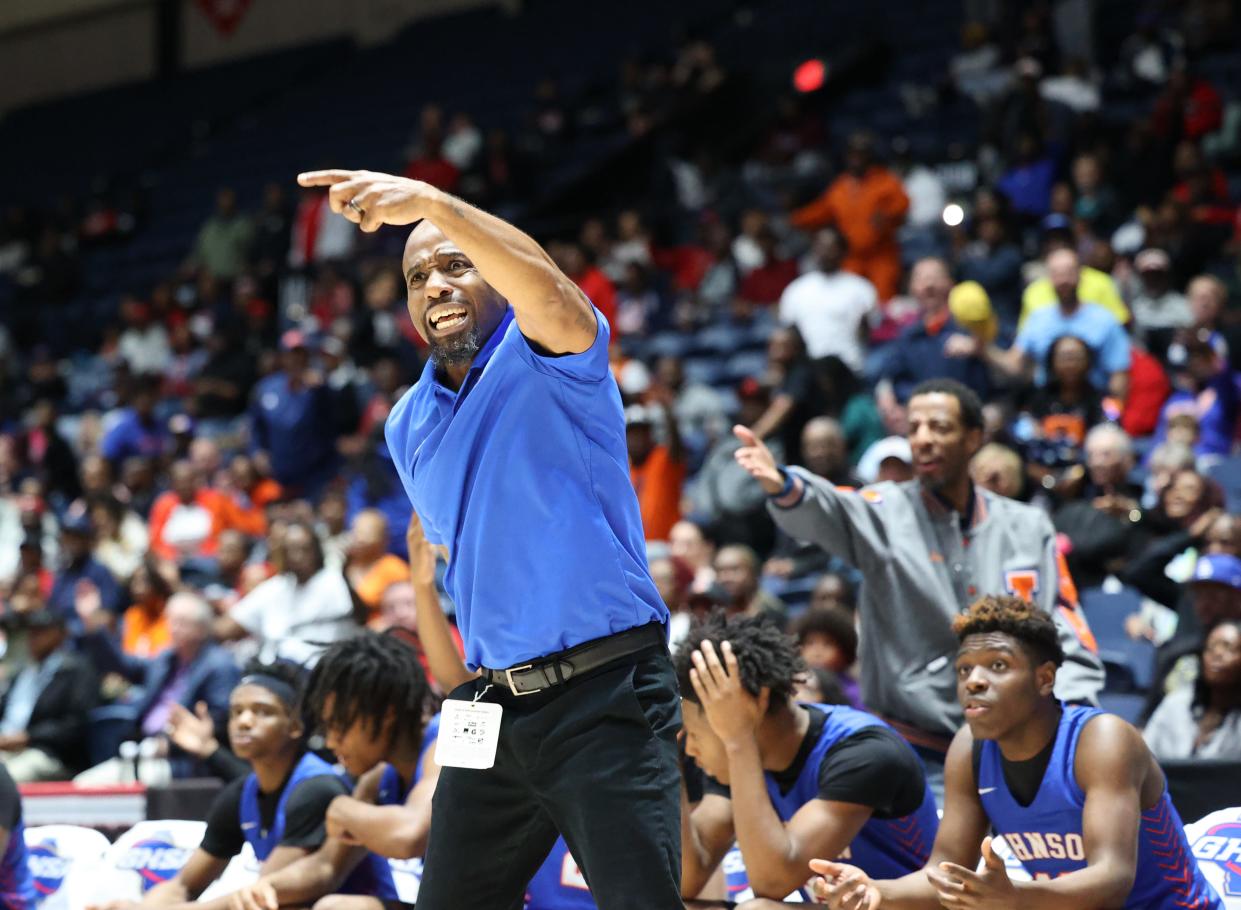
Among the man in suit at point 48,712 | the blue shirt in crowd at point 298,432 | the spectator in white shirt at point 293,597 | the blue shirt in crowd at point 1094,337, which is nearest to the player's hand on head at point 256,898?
the spectator in white shirt at point 293,597

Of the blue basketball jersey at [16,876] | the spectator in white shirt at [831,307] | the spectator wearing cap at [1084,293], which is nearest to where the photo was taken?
the blue basketball jersey at [16,876]

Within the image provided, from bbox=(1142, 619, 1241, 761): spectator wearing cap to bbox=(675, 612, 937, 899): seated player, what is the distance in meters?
1.60

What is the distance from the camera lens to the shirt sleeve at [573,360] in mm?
2883

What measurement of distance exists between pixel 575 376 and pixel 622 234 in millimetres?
10378

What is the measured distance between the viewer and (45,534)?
12625 millimetres

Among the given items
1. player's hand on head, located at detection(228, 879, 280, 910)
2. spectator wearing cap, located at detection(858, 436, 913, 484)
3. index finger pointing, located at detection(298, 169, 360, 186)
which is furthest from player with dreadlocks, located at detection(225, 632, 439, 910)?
spectator wearing cap, located at detection(858, 436, 913, 484)

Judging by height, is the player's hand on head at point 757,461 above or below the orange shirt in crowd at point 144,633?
above

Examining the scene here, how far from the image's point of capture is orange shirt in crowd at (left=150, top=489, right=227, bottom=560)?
1153cm

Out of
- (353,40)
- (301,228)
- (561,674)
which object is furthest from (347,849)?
(353,40)

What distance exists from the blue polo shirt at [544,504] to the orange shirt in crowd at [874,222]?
335 inches

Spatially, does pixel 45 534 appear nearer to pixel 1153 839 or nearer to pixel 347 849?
pixel 347 849

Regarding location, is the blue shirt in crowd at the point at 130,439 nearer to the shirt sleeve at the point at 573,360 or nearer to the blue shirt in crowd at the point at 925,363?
the blue shirt in crowd at the point at 925,363

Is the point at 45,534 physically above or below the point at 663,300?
below

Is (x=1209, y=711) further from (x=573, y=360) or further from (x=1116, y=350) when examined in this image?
(x=573, y=360)
